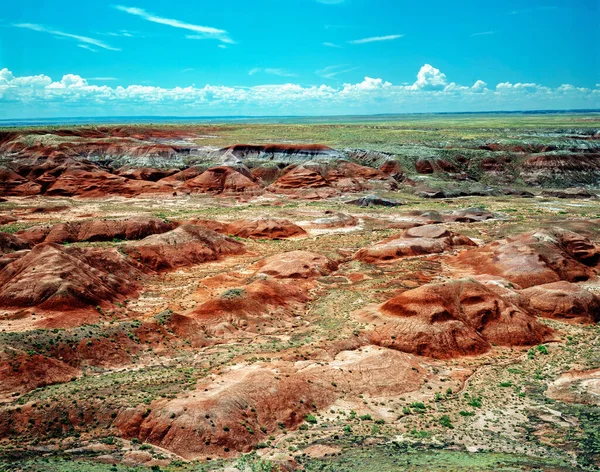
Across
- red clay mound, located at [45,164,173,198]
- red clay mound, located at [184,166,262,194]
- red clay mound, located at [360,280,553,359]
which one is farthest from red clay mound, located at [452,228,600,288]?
red clay mound, located at [45,164,173,198]

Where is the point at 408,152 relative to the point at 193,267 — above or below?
above

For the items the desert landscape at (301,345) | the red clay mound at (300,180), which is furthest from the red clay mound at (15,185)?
the red clay mound at (300,180)

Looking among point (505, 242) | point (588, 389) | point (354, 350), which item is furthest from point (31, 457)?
point (505, 242)

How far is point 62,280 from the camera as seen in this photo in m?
33.8

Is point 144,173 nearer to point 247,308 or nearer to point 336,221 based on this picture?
point 336,221

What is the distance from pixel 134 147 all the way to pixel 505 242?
87923 millimetres

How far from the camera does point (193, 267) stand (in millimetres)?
45938

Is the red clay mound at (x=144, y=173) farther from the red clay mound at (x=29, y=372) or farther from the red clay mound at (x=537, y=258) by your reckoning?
the red clay mound at (x=29, y=372)

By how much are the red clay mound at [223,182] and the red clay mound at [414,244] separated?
142 feet

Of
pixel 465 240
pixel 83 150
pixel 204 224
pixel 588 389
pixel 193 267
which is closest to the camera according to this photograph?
pixel 588 389

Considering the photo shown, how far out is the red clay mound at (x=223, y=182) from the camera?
91.5m

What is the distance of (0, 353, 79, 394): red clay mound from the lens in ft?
72.8

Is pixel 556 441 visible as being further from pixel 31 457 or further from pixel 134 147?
pixel 134 147

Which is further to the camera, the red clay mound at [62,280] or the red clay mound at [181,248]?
the red clay mound at [181,248]
